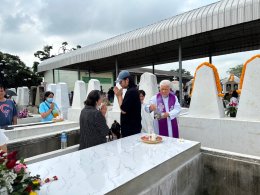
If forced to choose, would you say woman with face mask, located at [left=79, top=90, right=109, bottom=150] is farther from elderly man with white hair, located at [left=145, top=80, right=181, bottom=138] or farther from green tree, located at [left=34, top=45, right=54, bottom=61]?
green tree, located at [left=34, top=45, right=54, bottom=61]

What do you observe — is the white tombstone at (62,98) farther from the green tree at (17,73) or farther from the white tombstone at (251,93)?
the green tree at (17,73)

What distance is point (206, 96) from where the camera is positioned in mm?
5012

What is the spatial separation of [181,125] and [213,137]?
0.86 m

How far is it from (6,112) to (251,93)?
4.96 meters

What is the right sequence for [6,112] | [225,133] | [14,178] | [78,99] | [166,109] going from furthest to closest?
[78,99], [225,133], [6,112], [166,109], [14,178]

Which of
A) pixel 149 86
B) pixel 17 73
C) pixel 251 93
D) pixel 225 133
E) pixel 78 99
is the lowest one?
pixel 225 133

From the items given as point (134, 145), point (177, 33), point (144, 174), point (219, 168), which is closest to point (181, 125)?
point (219, 168)

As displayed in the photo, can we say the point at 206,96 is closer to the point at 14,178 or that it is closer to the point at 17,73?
the point at 14,178

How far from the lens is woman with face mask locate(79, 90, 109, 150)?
8.81ft

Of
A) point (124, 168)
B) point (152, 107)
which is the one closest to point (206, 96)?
point (152, 107)

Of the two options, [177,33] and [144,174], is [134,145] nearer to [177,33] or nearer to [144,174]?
[144,174]

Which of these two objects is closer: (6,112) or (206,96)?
(6,112)

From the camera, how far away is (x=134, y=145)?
271cm

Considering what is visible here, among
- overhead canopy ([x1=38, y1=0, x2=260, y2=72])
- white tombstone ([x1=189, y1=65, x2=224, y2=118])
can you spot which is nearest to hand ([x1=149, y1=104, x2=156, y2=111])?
white tombstone ([x1=189, y1=65, x2=224, y2=118])
